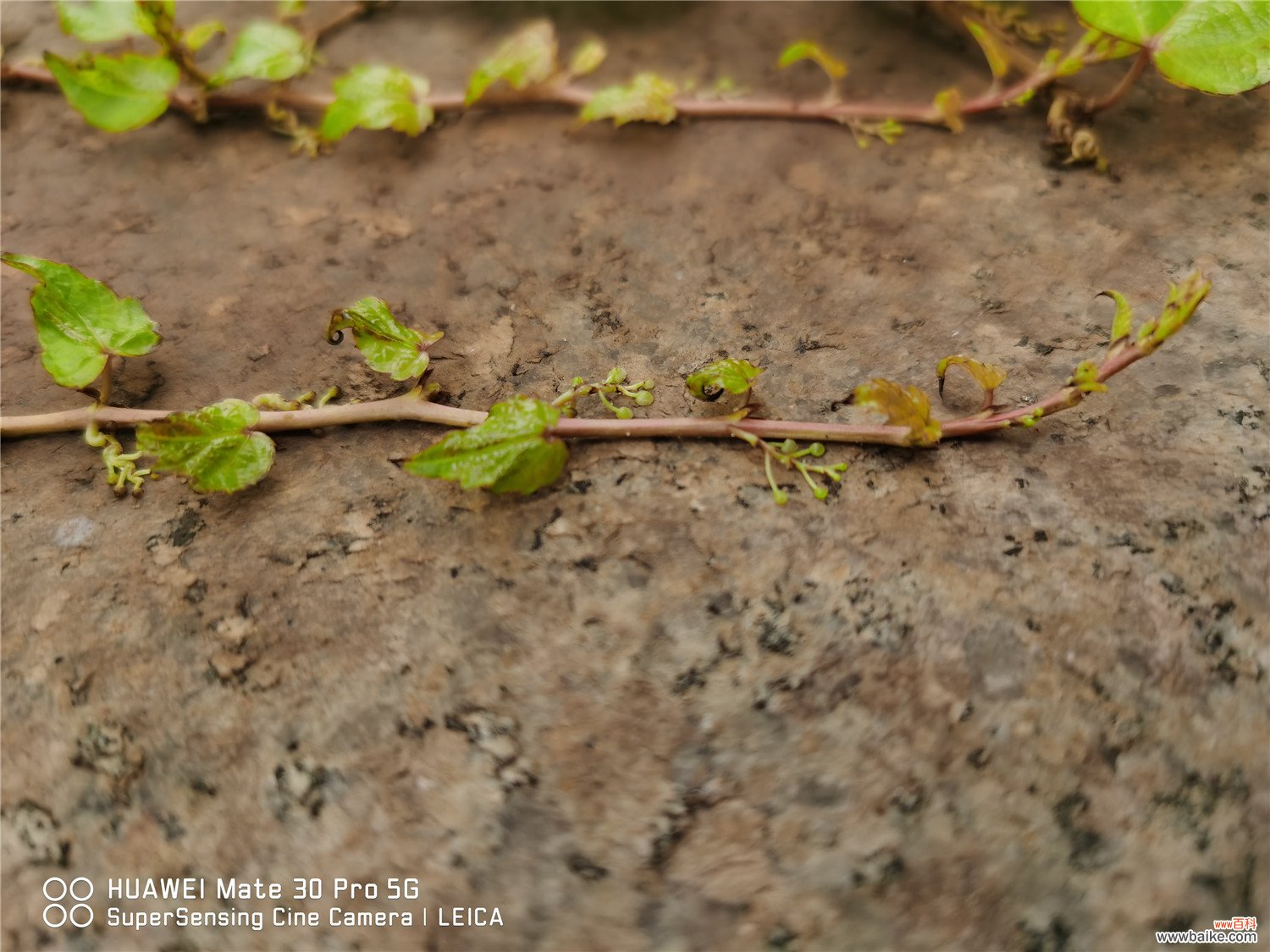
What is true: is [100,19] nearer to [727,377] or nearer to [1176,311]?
[727,377]

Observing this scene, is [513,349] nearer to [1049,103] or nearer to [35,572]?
[35,572]

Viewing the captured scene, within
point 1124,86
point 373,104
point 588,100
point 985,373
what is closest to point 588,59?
point 588,100

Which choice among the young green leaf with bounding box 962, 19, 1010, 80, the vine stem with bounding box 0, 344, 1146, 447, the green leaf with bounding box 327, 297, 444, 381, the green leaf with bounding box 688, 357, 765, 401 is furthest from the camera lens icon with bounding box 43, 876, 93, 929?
the young green leaf with bounding box 962, 19, 1010, 80

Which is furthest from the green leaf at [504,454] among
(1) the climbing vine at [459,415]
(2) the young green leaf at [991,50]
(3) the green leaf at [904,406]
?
(2) the young green leaf at [991,50]

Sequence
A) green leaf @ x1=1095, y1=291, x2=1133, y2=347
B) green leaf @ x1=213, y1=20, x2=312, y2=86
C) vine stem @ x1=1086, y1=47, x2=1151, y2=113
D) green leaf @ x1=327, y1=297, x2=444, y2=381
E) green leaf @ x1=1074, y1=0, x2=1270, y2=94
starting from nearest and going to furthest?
green leaf @ x1=1095, y1=291, x2=1133, y2=347
green leaf @ x1=327, y1=297, x2=444, y2=381
green leaf @ x1=1074, y1=0, x2=1270, y2=94
vine stem @ x1=1086, y1=47, x2=1151, y2=113
green leaf @ x1=213, y1=20, x2=312, y2=86

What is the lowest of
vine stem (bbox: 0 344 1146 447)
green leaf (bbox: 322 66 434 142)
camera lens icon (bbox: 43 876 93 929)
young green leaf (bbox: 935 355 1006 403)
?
camera lens icon (bbox: 43 876 93 929)

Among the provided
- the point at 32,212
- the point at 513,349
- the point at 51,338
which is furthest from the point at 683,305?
the point at 32,212

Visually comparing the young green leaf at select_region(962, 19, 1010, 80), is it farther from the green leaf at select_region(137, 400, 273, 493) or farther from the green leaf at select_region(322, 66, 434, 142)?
the green leaf at select_region(137, 400, 273, 493)
